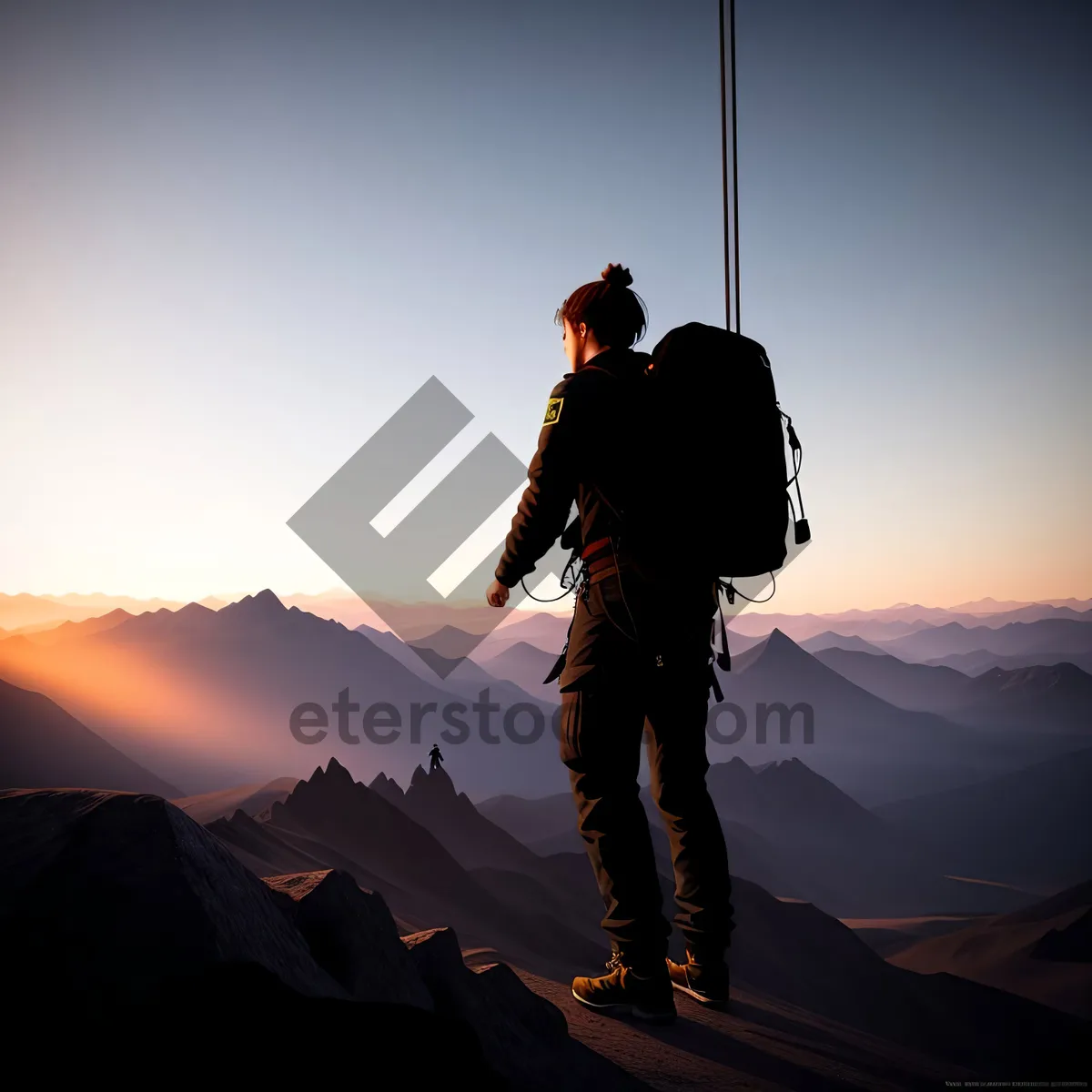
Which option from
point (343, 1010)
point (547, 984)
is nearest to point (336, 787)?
point (547, 984)

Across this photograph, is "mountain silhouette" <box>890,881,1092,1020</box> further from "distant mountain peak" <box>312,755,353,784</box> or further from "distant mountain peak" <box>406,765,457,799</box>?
"distant mountain peak" <box>312,755,353,784</box>

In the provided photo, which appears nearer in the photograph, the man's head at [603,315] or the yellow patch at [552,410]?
the yellow patch at [552,410]

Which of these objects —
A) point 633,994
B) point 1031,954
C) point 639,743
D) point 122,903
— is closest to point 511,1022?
point 633,994

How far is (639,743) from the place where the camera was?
11.9ft

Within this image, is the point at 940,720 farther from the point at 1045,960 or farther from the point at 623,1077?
the point at 623,1077

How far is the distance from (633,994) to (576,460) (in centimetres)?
261

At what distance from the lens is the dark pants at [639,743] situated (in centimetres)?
358

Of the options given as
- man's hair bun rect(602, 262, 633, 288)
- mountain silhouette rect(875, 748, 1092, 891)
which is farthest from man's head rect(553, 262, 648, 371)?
mountain silhouette rect(875, 748, 1092, 891)

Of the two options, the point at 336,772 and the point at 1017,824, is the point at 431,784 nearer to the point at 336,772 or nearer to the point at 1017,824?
the point at 336,772

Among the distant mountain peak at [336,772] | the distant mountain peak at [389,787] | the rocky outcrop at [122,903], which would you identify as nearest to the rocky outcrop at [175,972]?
the rocky outcrop at [122,903]

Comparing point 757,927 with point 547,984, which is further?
point 757,927

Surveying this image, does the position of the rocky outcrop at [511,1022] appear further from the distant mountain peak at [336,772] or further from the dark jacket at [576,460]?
the distant mountain peak at [336,772]

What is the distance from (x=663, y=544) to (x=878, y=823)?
141 meters

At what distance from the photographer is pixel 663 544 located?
3572 mm
